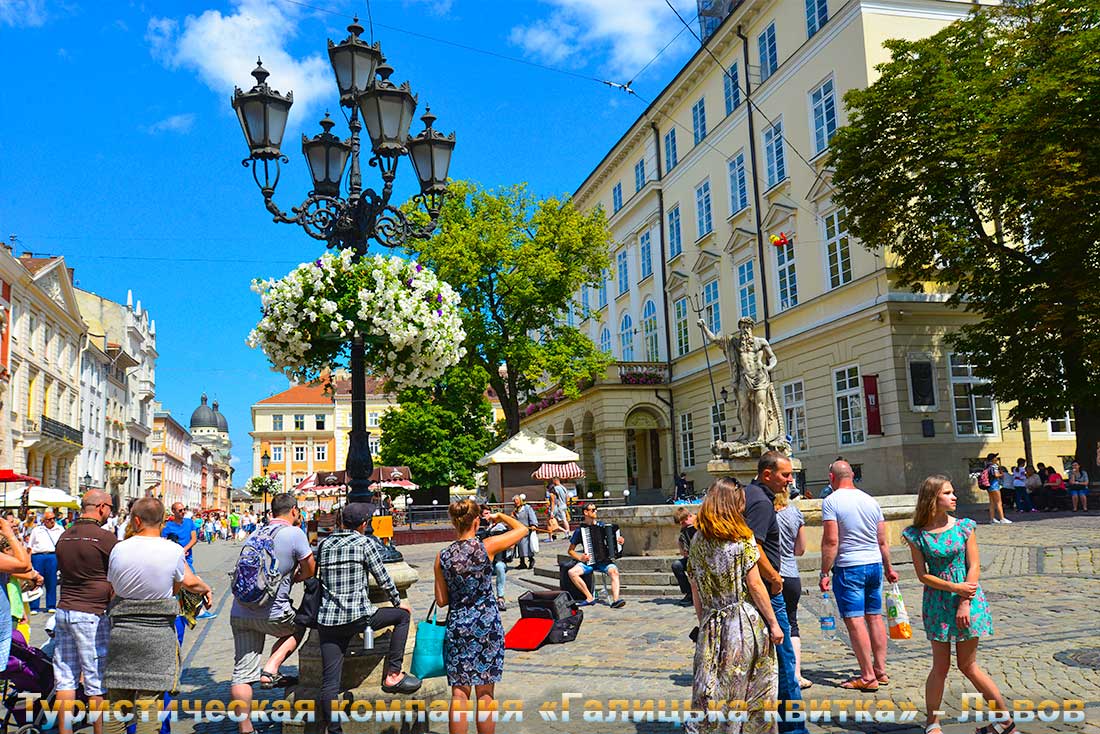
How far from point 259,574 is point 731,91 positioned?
3035 cm

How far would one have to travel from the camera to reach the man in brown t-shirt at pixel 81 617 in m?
5.82

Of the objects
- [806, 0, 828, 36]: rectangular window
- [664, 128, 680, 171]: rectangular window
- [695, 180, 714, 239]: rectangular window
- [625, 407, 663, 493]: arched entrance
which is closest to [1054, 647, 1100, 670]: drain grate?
[806, 0, 828, 36]: rectangular window

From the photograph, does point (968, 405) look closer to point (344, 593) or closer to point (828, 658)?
point (828, 658)

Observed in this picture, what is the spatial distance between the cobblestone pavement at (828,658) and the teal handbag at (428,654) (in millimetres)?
463

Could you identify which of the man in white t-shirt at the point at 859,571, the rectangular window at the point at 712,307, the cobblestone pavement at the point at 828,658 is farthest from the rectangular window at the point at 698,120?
the man in white t-shirt at the point at 859,571

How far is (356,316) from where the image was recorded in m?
8.15

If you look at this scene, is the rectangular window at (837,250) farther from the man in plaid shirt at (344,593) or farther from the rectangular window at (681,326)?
the man in plaid shirt at (344,593)

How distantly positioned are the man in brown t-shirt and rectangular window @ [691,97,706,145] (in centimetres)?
3208

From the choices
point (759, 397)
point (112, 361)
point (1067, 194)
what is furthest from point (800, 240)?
point (112, 361)

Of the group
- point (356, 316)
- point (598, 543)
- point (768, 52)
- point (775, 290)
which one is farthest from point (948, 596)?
point (768, 52)

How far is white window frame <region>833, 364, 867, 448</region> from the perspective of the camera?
2497 centimetres

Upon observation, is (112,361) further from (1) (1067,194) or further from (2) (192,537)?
(1) (1067,194)

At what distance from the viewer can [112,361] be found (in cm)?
6044

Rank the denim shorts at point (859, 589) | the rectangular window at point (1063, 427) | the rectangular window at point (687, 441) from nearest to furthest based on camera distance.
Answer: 1. the denim shorts at point (859, 589)
2. the rectangular window at point (1063, 427)
3. the rectangular window at point (687, 441)
